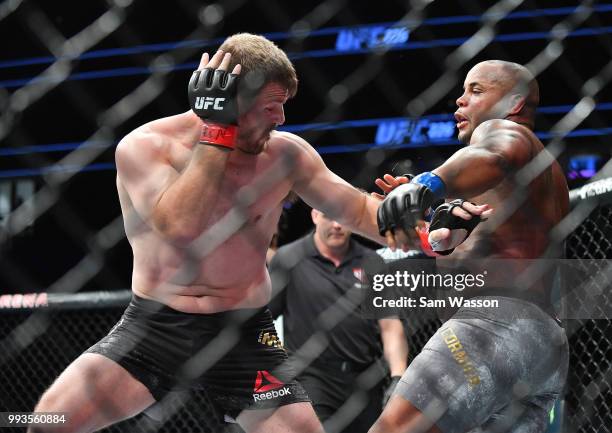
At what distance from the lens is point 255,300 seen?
2.49 metres

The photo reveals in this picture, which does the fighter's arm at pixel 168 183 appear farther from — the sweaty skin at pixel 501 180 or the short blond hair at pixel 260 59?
the sweaty skin at pixel 501 180

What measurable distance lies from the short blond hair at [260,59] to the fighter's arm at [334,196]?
0.27m

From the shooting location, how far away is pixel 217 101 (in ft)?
6.70

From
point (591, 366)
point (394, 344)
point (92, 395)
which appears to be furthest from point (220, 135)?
point (591, 366)

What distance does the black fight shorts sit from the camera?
7.71 feet

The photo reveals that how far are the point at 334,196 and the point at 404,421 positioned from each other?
717 mm

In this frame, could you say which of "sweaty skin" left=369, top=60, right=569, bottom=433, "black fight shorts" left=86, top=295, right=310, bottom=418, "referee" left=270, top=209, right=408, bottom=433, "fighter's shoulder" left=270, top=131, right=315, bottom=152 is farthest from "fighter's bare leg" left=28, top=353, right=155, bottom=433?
"referee" left=270, top=209, right=408, bottom=433

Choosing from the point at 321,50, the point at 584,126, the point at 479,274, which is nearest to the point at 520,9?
the point at 584,126

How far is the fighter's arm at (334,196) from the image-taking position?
2.57 m

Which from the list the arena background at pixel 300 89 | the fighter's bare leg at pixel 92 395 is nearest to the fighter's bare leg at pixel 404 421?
the fighter's bare leg at pixel 92 395

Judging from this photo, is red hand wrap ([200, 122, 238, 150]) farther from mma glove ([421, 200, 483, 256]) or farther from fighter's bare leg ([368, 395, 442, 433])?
fighter's bare leg ([368, 395, 442, 433])

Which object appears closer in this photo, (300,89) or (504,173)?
(504,173)

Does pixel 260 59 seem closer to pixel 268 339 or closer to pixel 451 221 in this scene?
pixel 451 221

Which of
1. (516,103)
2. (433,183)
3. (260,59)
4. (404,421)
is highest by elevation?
(260,59)
